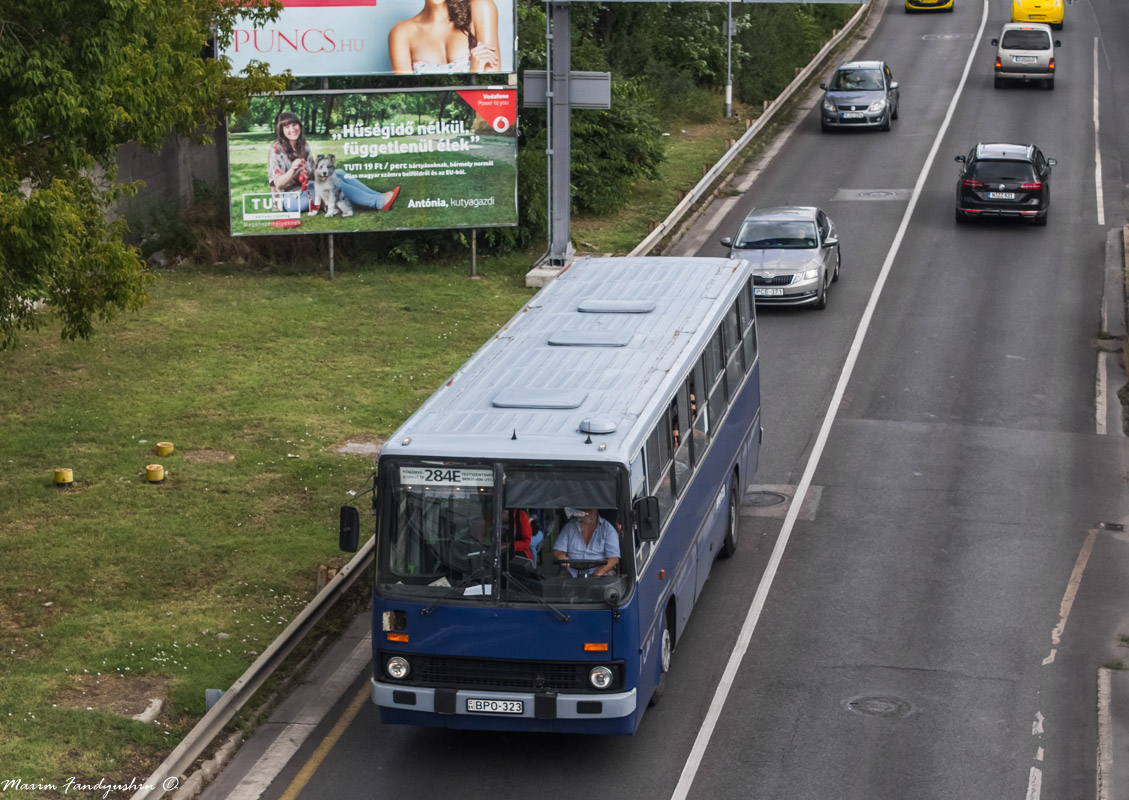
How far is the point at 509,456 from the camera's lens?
11.0 meters

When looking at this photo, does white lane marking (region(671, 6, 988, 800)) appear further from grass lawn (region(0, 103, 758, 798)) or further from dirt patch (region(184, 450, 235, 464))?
dirt patch (region(184, 450, 235, 464))

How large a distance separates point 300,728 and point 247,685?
60 cm

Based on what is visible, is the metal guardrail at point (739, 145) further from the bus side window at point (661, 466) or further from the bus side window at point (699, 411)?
the bus side window at point (661, 466)

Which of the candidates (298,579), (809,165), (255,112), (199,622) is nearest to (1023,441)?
(298,579)

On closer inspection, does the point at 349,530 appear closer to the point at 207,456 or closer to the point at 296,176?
the point at 207,456

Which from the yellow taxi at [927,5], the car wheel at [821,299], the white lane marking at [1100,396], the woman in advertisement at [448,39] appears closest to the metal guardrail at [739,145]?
the yellow taxi at [927,5]

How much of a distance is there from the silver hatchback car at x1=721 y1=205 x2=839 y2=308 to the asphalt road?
46 centimetres

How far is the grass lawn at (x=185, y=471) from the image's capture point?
12695mm

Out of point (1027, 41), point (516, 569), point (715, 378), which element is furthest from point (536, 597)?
point (1027, 41)

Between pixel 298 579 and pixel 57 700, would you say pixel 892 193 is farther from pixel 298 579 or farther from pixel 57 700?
pixel 57 700

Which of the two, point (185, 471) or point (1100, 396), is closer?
point (185, 471)

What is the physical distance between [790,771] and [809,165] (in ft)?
90.5

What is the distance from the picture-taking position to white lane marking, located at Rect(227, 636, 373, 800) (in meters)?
11.4

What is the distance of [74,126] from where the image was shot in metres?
13.4
